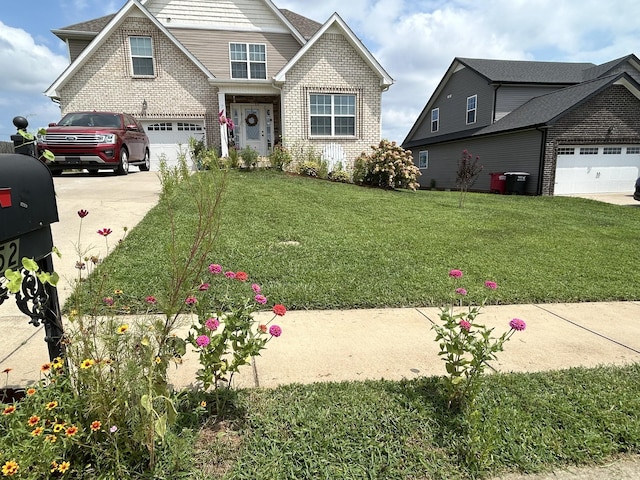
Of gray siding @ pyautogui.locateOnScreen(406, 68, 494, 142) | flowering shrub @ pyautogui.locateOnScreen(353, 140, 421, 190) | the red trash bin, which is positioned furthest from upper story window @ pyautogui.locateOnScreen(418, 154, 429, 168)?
flowering shrub @ pyautogui.locateOnScreen(353, 140, 421, 190)

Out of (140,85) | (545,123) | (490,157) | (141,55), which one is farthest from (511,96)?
(140,85)

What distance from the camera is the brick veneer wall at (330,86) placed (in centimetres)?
1670

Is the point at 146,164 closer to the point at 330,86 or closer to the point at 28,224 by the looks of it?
the point at 330,86

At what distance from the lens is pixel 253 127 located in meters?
19.4

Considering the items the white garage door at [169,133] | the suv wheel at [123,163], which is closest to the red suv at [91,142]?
the suv wheel at [123,163]

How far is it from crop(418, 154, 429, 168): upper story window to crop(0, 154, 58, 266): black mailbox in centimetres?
2935

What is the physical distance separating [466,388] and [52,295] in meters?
2.39

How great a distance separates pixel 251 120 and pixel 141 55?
5329mm

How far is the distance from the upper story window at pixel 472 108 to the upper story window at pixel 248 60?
43.1ft

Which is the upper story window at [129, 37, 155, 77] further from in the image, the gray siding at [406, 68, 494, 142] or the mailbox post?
the gray siding at [406, 68, 494, 142]

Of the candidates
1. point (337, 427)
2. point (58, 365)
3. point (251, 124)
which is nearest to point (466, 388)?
point (337, 427)

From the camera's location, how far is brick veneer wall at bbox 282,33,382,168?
16.7 metres

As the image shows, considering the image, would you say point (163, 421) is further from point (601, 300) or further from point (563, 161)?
point (563, 161)

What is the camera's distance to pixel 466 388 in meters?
2.41
